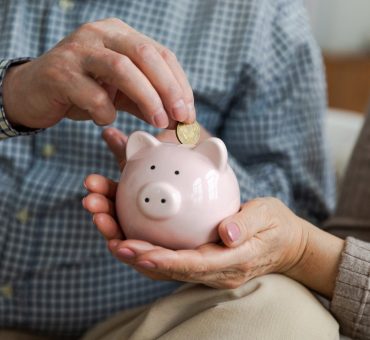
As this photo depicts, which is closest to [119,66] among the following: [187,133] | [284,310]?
[187,133]

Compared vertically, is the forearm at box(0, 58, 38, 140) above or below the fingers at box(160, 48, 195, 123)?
below

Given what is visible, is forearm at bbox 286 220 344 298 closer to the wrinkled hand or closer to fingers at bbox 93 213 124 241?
the wrinkled hand

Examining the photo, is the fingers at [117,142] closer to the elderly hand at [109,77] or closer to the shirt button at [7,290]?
the elderly hand at [109,77]

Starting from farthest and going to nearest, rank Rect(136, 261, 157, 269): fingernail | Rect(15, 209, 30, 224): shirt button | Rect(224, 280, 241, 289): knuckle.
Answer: Rect(15, 209, 30, 224): shirt button, Rect(224, 280, 241, 289): knuckle, Rect(136, 261, 157, 269): fingernail

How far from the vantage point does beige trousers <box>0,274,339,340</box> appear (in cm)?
64

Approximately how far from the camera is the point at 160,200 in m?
0.59

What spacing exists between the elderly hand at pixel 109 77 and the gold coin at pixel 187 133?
0.04 feet

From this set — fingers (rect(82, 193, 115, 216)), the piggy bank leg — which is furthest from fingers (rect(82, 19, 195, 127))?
the piggy bank leg

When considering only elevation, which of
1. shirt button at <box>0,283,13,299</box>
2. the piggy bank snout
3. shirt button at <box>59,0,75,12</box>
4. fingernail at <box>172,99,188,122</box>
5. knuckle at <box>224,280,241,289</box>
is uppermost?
fingernail at <box>172,99,188,122</box>

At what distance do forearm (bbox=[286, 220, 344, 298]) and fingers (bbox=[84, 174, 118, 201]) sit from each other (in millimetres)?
241

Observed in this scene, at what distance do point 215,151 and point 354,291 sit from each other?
0.26 meters

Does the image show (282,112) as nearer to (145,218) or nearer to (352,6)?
(145,218)

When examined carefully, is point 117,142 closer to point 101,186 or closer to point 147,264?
point 101,186

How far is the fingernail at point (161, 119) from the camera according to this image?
0.62 metres
